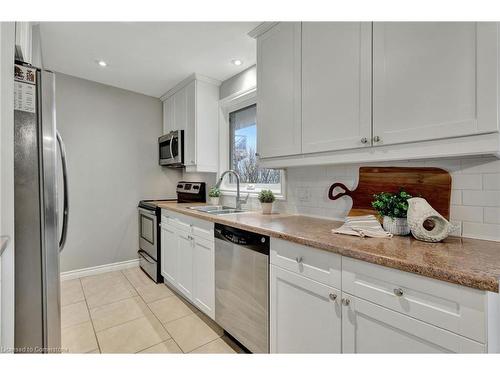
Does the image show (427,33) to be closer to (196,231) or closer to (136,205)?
(196,231)

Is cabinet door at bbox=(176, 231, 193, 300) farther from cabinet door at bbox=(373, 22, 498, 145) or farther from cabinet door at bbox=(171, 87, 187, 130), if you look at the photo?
cabinet door at bbox=(373, 22, 498, 145)

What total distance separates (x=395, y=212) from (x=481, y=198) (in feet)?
1.24

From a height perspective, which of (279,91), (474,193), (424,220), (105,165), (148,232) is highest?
(279,91)

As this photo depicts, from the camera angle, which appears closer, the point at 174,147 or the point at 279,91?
the point at 279,91

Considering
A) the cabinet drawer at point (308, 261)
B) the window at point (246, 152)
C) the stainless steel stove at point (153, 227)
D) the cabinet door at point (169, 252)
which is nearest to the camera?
the cabinet drawer at point (308, 261)

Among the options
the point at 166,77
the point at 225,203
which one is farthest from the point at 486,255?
the point at 166,77

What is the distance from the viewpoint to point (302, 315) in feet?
3.94

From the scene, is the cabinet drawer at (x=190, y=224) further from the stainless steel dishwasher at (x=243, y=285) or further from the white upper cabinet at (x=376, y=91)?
the white upper cabinet at (x=376, y=91)

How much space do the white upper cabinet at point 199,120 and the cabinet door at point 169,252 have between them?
762mm

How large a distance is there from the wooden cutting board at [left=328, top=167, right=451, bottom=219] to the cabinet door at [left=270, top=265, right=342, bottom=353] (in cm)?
64

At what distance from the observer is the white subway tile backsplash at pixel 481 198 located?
3.65 ft

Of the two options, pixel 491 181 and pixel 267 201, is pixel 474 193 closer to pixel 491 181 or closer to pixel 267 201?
pixel 491 181

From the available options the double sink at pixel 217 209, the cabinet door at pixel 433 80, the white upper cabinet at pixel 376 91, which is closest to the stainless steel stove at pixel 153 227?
the double sink at pixel 217 209

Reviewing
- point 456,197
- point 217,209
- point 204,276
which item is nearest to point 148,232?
point 217,209
